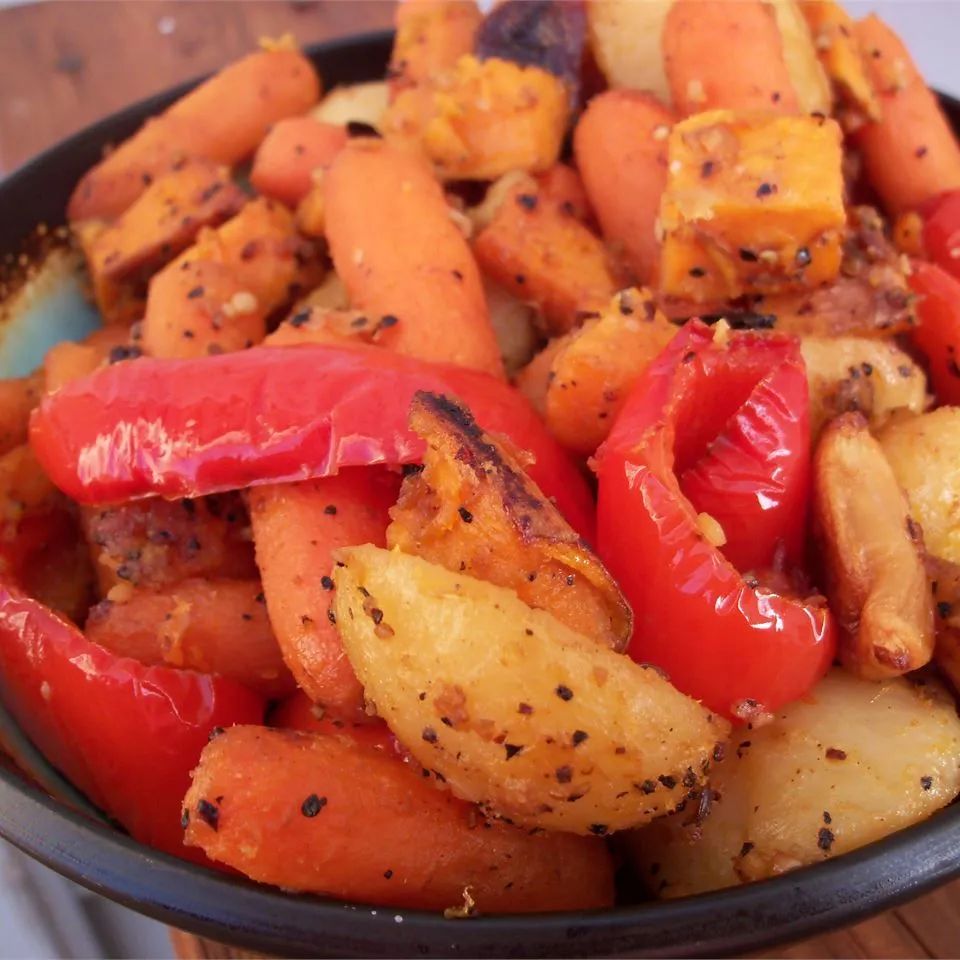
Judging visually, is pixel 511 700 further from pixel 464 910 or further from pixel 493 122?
pixel 493 122

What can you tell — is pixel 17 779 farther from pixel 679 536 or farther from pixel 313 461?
pixel 679 536

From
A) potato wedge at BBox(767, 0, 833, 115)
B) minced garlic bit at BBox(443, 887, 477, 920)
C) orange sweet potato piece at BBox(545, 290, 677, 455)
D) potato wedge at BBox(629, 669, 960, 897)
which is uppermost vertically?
potato wedge at BBox(767, 0, 833, 115)

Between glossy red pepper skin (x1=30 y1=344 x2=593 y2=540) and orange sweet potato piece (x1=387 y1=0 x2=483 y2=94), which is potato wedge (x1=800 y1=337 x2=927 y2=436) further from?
orange sweet potato piece (x1=387 y1=0 x2=483 y2=94)

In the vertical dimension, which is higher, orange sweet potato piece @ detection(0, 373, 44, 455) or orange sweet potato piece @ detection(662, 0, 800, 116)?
orange sweet potato piece @ detection(662, 0, 800, 116)

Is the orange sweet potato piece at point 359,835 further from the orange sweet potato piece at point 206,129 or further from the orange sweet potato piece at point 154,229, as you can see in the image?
the orange sweet potato piece at point 206,129

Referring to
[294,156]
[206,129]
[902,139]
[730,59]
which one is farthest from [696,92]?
[206,129]

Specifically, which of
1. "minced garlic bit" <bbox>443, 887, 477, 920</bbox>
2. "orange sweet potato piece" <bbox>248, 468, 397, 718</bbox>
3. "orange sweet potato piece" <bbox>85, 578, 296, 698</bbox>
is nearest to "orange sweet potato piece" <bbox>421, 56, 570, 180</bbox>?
"orange sweet potato piece" <bbox>248, 468, 397, 718</bbox>
